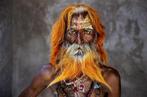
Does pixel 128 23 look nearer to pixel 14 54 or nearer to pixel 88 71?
pixel 88 71

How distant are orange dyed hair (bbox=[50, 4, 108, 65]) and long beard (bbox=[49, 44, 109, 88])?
0.07m

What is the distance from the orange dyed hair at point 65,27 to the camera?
4977 millimetres

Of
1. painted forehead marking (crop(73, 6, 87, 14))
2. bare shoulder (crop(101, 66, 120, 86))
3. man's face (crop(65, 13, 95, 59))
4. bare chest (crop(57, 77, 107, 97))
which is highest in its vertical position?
painted forehead marking (crop(73, 6, 87, 14))

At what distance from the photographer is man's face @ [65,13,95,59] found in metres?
4.93

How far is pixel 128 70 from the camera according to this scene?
16.4ft

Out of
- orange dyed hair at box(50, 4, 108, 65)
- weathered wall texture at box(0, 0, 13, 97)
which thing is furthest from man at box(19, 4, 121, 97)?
weathered wall texture at box(0, 0, 13, 97)

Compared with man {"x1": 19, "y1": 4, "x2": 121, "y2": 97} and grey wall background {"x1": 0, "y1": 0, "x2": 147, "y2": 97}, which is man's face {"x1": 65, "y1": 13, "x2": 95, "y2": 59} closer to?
man {"x1": 19, "y1": 4, "x2": 121, "y2": 97}

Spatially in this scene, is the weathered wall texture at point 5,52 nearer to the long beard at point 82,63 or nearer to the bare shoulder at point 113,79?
the long beard at point 82,63

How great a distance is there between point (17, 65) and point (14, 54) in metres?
0.10

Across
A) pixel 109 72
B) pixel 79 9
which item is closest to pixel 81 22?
pixel 79 9

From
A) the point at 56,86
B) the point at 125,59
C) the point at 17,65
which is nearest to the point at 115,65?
the point at 125,59

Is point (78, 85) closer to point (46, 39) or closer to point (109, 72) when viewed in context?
point (109, 72)

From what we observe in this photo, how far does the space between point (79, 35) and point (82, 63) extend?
227 mm

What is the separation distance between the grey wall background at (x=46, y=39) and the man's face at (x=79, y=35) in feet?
0.50
